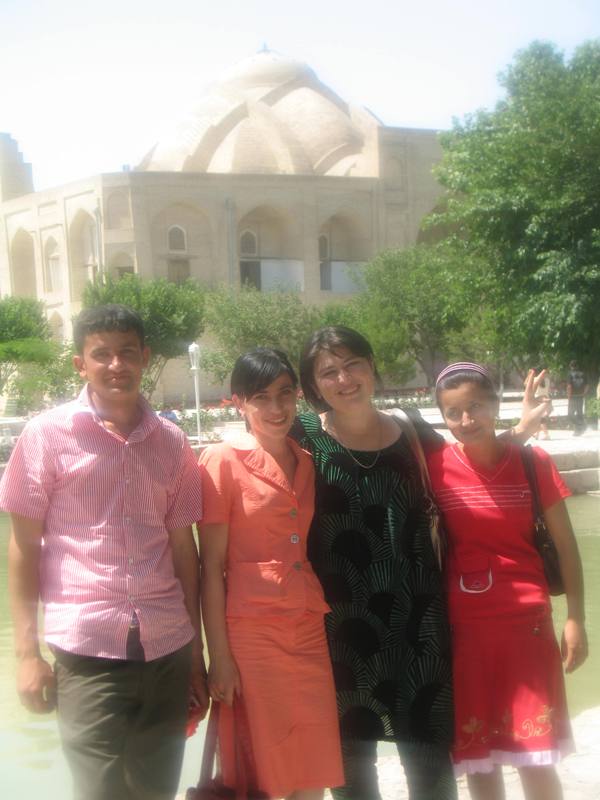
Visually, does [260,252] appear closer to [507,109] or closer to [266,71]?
[266,71]

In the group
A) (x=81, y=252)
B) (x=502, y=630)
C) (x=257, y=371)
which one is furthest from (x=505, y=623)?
(x=81, y=252)

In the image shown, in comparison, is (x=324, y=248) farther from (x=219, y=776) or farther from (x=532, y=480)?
(x=219, y=776)

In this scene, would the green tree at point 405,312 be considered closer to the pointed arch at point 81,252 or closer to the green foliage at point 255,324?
the green foliage at point 255,324

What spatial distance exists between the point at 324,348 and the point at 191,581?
73 cm

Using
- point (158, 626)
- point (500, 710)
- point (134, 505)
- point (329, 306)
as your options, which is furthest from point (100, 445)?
point (329, 306)

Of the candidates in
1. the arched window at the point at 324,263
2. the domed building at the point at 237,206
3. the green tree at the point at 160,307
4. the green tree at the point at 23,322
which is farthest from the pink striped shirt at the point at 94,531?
the arched window at the point at 324,263

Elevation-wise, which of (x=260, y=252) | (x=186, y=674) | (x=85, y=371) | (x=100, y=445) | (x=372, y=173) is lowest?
(x=186, y=674)

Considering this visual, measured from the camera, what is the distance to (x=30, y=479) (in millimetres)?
2248

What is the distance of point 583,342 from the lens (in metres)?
16.2

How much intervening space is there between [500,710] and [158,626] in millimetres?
907

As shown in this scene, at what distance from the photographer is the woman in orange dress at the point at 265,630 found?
2.37 meters

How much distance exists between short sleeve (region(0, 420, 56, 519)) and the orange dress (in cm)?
40

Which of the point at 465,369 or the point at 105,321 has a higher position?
the point at 105,321

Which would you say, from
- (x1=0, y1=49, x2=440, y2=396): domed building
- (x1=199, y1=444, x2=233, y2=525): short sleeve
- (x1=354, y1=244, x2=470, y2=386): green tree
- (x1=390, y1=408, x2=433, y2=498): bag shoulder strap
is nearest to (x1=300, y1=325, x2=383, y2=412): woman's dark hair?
(x1=390, y1=408, x2=433, y2=498): bag shoulder strap
